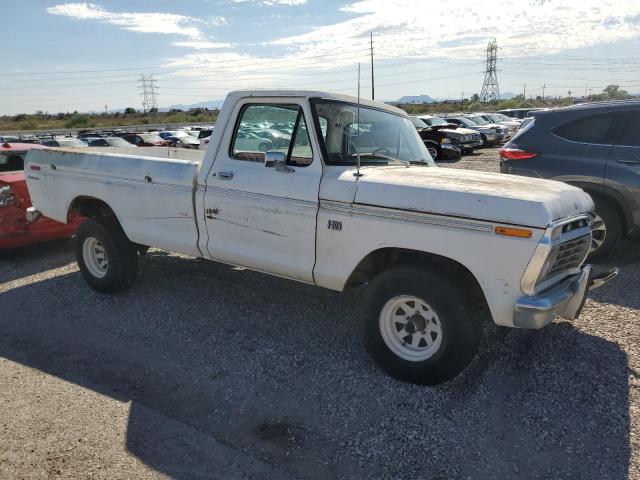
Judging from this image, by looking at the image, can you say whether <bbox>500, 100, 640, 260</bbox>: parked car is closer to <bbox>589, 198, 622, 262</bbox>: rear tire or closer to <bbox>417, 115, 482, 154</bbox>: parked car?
<bbox>589, 198, 622, 262</bbox>: rear tire

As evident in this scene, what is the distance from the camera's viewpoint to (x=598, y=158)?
6.23 m

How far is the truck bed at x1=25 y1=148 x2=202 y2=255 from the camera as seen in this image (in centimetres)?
488

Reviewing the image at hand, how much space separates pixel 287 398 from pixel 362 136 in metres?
2.21

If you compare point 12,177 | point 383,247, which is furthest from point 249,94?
point 12,177

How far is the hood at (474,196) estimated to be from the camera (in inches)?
128

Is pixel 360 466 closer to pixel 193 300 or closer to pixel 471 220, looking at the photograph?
pixel 471 220

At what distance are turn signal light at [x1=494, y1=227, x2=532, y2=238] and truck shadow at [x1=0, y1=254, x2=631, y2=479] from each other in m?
1.19

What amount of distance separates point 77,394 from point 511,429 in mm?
2986

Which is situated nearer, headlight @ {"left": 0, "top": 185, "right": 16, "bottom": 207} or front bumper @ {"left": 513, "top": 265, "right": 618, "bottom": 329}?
front bumper @ {"left": 513, "top": 265, "right": 618, "bottom": 329}

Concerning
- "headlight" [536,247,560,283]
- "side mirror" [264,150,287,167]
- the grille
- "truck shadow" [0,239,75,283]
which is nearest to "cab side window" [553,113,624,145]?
the grille

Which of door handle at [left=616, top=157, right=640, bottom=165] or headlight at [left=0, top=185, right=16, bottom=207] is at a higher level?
door handle at [left=616, top=157, right=640, bottom=165]

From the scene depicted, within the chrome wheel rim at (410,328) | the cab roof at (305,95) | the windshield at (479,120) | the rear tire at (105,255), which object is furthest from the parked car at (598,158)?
the windshield at (479,120)

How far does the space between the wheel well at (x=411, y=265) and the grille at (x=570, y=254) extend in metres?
0.52

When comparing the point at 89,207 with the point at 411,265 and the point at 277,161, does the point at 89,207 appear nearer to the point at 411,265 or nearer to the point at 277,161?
the point at 277,161
